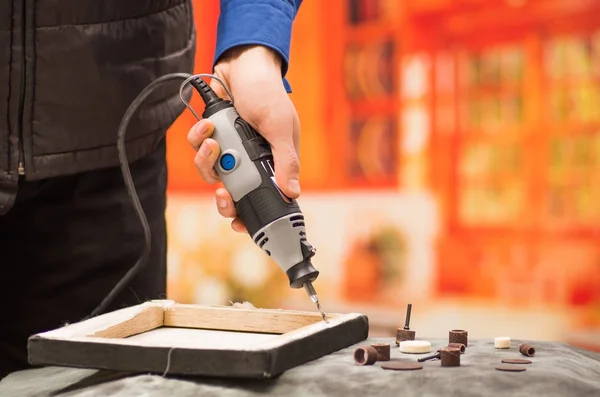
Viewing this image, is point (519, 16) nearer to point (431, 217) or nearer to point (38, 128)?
point (431, 217)

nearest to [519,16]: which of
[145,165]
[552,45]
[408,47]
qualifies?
[552,45]

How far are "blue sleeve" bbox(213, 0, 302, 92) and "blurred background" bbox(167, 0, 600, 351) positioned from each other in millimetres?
2533

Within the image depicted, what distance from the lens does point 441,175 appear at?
12.6 feet

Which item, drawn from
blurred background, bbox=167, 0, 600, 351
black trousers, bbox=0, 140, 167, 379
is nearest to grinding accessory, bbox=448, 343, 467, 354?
black trousers, bbox=0, 140, 167, 379

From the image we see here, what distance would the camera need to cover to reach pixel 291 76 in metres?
4.15

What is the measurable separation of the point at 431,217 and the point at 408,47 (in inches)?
32.9

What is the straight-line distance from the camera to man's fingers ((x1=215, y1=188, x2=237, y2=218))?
37.8 inches

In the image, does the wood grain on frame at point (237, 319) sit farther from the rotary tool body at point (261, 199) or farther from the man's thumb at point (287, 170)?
the man's thumb at point (287, 170)

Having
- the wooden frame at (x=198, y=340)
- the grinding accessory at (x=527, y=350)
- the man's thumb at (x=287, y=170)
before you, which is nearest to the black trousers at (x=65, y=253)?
the wooden frame at (x=198, y=340)

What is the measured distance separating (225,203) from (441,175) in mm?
2966

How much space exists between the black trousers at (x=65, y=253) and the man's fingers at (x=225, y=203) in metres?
0.28

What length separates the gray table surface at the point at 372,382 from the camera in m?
0.72

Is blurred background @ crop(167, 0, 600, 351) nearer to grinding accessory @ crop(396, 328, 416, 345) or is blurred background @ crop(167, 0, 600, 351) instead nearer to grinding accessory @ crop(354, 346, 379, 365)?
grinding accessory @ crop(396, 328, 416, 345)

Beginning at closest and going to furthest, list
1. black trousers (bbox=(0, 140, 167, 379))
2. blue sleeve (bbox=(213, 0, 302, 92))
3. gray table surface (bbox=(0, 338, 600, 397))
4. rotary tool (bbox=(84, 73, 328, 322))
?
gray table surface (bbox=(0, 338, 600, 397)) < rotary tool (bbox=(84, 73, 328, 322)) < blue sleeve (bbox=(213, 0, 302, 92)) < black trousers (bbox=(0, 140, 167, 379))
